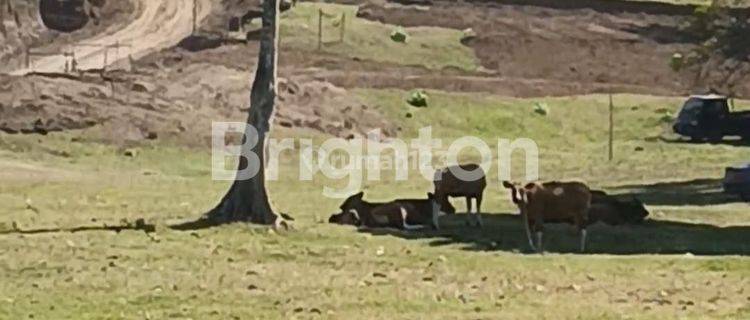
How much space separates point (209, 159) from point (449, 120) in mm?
15147

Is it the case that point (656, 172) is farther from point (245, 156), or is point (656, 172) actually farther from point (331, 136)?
point (245, 156)

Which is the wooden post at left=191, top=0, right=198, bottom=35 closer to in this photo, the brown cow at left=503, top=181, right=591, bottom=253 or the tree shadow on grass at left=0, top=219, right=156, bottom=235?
the tree shadow on grass at left=0, top=219, right=156, bottom=235

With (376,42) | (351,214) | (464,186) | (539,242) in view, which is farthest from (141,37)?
(539,242)

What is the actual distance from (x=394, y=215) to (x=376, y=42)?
1845 inches

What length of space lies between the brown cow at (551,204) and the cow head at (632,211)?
340 cm

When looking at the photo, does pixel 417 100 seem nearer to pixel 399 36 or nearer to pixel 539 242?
pixel 399 36

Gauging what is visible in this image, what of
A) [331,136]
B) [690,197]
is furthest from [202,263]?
[331,136]

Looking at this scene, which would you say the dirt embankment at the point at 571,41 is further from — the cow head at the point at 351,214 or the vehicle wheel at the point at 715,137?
the cow head at the point at 351,214

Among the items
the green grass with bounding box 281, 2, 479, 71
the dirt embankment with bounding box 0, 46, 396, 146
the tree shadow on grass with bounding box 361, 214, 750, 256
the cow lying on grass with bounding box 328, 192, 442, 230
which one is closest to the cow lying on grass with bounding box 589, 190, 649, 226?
the tree shadow on grass with bounding box 361, 214, 750, 256

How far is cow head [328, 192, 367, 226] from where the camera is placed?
87.2ft

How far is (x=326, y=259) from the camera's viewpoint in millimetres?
21469

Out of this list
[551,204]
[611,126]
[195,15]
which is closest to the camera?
[551,204]

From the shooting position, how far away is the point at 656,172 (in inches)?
1710

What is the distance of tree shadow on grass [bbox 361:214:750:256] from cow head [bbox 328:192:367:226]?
2.81ft
